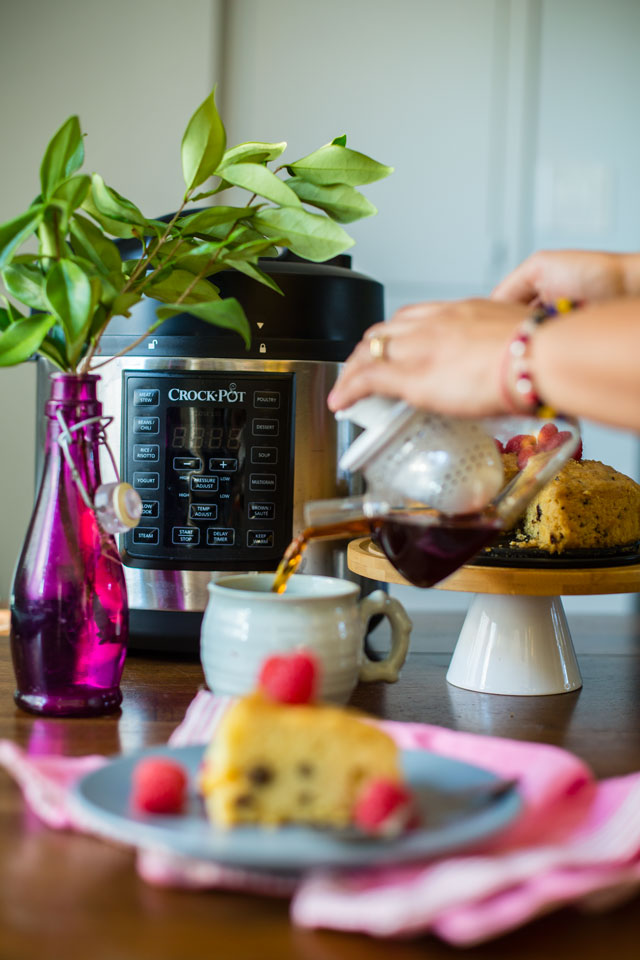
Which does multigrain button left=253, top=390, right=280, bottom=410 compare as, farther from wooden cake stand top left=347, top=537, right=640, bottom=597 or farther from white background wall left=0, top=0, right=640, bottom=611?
white background wall left=0, top=0, right=640, bottom=611

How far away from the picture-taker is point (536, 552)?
97 centimetres

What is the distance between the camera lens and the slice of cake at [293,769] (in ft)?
1.58

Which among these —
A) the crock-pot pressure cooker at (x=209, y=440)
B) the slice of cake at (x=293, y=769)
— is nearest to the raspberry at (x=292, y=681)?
the slice of cake at (x=293, y=769)

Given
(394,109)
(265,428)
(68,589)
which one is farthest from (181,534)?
(394,109)

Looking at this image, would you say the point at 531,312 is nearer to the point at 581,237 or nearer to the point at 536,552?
the point at 536,552

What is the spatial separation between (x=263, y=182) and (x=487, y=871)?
569 millimetres

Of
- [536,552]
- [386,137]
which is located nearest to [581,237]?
[386,137]

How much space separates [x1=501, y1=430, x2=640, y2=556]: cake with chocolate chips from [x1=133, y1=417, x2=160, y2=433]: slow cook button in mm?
368

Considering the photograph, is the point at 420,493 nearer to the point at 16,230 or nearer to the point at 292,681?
the point at 292,681

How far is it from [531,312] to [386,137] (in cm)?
165

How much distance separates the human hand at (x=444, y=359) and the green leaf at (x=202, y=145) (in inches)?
9.1

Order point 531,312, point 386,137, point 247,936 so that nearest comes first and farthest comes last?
point 247,936
point 531,312
point 386,137

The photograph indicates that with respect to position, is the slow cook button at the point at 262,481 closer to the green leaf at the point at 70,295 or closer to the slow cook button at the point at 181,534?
the slow cook button at the point at 181,534

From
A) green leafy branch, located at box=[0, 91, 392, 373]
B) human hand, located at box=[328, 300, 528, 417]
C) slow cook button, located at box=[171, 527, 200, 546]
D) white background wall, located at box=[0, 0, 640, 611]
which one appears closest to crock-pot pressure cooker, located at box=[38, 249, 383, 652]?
slow cook button, located at box=[171, 527, 200, 546]
